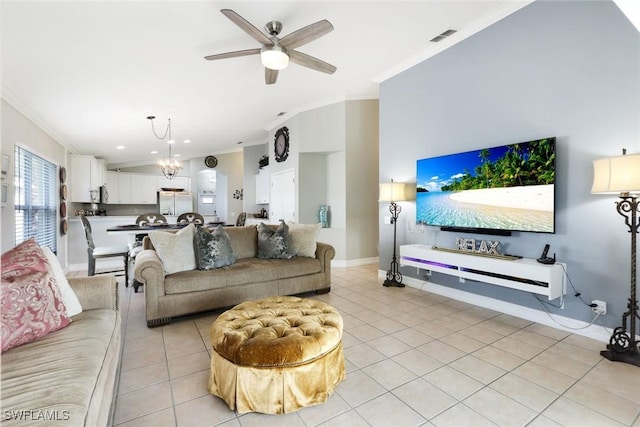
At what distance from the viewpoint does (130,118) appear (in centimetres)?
480

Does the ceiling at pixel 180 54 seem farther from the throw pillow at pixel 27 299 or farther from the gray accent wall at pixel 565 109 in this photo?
the throw pillow at pixel 27 299

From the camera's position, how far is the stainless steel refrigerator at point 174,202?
29.1 feet

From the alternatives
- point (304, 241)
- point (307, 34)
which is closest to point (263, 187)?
point (304, 241)

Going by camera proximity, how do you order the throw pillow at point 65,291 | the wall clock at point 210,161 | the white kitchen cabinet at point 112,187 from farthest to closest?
1. the wall clock at point 210,161
2. the white kitchen cabinet at point 112,187
3. the throw pillow at point 65,291

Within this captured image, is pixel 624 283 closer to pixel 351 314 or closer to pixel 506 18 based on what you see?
pixel 351 314

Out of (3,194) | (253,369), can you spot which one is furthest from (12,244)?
(253,369)

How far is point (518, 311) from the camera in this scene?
3068 millimetres

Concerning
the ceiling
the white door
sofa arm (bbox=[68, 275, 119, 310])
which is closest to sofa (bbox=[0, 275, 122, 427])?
sofa arm (bbox=[68, 275, 119, 310])

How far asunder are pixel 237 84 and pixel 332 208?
9.48 ft

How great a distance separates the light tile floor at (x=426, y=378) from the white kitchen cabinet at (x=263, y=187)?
5.10 meters

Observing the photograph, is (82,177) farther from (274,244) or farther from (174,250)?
(274,244)

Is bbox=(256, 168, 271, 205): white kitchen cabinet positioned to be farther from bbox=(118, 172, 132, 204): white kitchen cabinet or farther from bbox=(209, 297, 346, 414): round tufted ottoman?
bbox=(209, 297, 346, 414): round tufted ottoman

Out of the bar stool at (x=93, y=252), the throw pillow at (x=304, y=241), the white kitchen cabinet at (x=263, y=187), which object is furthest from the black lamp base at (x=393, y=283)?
the white kitchen cabinet at (x=263, y=187)

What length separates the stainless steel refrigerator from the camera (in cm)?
888
